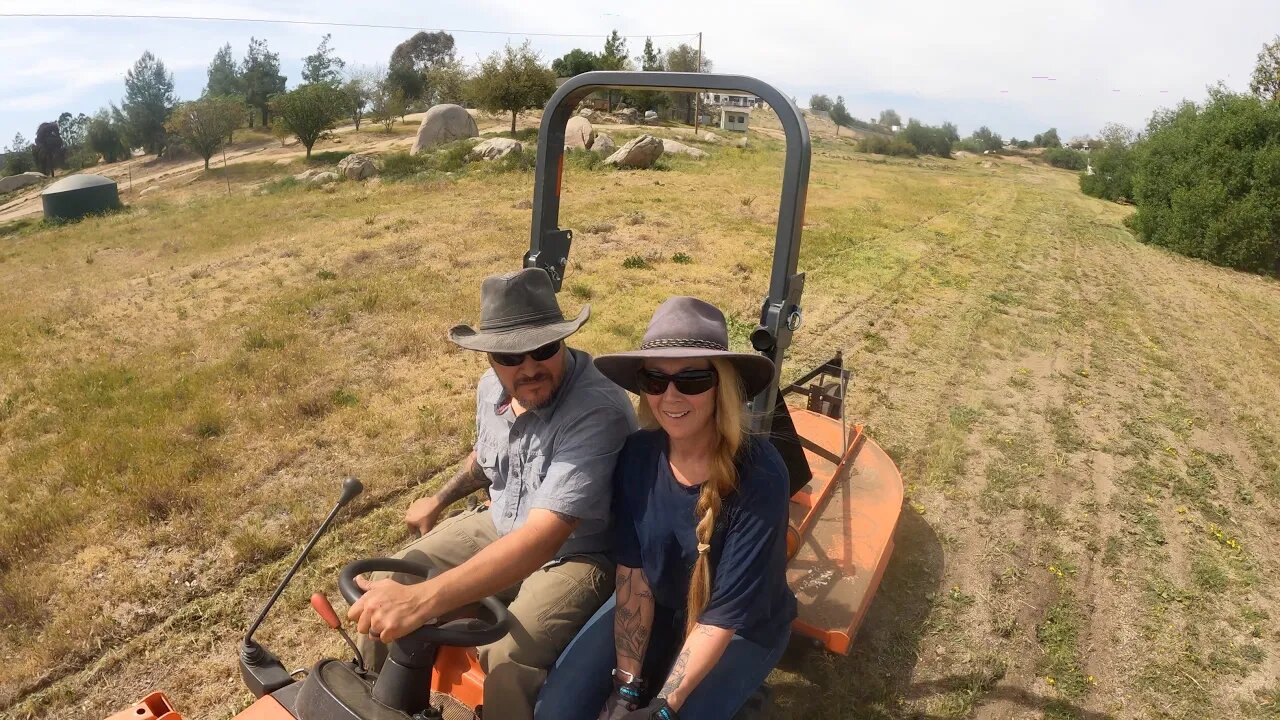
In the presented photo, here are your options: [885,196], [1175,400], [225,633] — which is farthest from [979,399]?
[885,196]

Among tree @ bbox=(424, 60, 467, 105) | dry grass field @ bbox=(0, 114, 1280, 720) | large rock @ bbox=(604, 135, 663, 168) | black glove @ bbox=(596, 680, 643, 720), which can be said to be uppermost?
tree @ bbox=(424, 60, 467, 105)

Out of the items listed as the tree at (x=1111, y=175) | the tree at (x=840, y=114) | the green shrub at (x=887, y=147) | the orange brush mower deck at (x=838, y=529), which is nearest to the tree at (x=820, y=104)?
the tree at (x=840, y=114)

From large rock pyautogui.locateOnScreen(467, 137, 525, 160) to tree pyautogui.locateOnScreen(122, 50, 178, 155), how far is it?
135ft

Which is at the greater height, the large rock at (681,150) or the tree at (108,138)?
the tree at (108,138)

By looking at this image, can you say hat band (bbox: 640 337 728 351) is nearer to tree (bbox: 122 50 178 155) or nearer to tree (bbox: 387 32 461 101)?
tree (bbox: 387 32 461 101)

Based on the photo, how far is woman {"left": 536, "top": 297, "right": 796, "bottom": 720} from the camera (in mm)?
2029

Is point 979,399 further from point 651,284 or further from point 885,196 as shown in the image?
point 885,196

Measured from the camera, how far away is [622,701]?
7.02 feet

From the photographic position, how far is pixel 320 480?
495 centimetres

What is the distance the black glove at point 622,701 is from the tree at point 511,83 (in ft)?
100

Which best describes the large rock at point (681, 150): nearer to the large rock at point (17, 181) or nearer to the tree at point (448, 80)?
the tree at point (448, 80)

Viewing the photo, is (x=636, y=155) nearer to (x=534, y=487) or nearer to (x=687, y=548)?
(x=534, y=487)

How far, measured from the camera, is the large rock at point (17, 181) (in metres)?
50.1

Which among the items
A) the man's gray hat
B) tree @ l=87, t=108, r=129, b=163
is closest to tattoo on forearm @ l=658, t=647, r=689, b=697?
the man's gray hat
